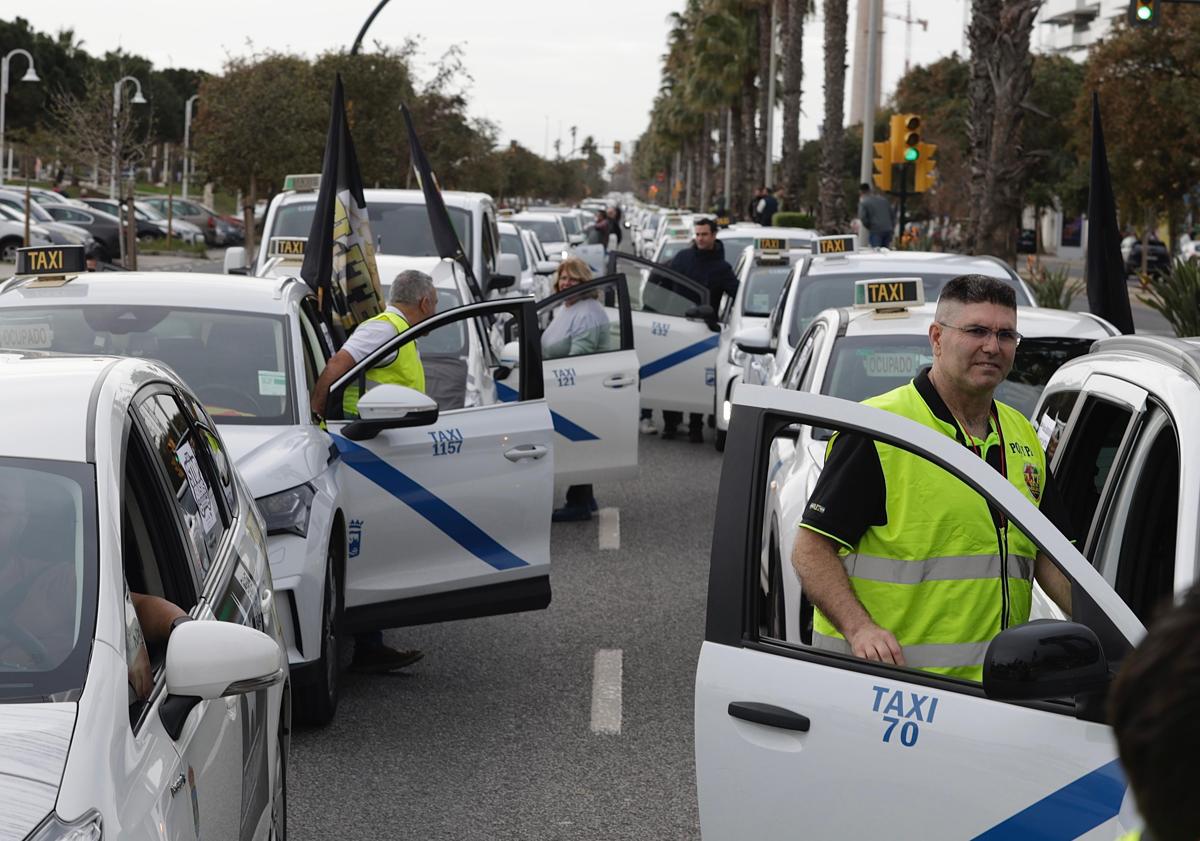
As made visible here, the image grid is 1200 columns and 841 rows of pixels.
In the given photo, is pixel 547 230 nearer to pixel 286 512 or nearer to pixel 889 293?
pixel 889 293

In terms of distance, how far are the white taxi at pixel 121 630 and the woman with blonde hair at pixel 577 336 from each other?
7265mm

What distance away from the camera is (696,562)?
10688mm

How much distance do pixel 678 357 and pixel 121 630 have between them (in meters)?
12.5

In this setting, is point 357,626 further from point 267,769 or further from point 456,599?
point 267,769

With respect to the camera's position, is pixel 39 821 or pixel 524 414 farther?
pixel 524 414

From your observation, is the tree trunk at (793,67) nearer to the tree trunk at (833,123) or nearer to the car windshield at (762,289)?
the tree trunk at (833,123)

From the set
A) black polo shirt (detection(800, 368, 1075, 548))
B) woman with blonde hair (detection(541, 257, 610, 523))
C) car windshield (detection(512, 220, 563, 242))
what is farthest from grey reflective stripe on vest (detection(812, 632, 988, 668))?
car windshield (detection(512, 220, 563, 242))

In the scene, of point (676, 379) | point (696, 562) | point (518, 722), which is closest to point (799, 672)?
point (518, 722)

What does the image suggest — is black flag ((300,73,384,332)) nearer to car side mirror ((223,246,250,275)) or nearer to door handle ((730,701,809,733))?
car side mirror ((223,246,250,275))

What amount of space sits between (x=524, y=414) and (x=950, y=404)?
11.6 ft

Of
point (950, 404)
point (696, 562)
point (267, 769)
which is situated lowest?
point (696, 562)

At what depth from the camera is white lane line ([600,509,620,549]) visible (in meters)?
11.4

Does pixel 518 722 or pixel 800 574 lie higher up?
pixel 800 574

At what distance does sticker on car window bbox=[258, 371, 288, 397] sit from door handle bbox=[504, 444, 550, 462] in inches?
38.7
